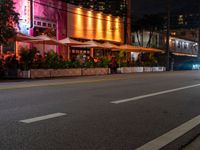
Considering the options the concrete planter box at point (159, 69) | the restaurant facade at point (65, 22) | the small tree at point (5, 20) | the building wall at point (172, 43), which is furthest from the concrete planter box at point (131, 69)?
the building wall at point (172, 43)

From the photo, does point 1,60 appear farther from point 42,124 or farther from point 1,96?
point 42,124

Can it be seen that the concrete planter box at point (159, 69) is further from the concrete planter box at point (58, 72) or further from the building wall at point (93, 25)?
the concrete planter box at point (58, 72)

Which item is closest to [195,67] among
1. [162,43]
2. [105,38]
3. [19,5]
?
[162,43]

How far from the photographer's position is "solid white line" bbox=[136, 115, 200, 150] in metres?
6.48

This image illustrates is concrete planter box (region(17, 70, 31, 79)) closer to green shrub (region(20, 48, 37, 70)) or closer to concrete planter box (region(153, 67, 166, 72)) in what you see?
green shrub (region(20, 48, 37, 70))

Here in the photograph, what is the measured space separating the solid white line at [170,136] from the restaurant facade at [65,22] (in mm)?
21813

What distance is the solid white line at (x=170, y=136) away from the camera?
648cm

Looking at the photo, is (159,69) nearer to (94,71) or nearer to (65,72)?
(94,71)

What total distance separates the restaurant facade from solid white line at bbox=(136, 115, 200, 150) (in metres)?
21.8

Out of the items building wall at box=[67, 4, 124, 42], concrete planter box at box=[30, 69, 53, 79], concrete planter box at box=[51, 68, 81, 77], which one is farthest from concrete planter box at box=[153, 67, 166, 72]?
concrete planter box at box=[30, 69, 53, 79]

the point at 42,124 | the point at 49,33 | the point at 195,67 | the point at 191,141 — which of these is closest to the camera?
the point at 191,141

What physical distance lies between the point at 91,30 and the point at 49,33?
7.73 metres

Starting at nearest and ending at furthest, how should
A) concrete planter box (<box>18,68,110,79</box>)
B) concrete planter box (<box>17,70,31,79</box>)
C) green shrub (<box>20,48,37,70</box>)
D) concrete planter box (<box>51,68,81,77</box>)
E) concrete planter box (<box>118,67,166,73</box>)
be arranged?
1. concrete planter box (<box>17,70,31,79</box>)
2. concrete planter box (<box>18,68,110,79</box>)
3. green shrub (<box>20,48,37,70</box>)
4. concrete planter box (<box>51,68,81,77</box>)
5. concrete planter box (<box>118,67,166,73</box>)

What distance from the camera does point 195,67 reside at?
54875 millimetres
